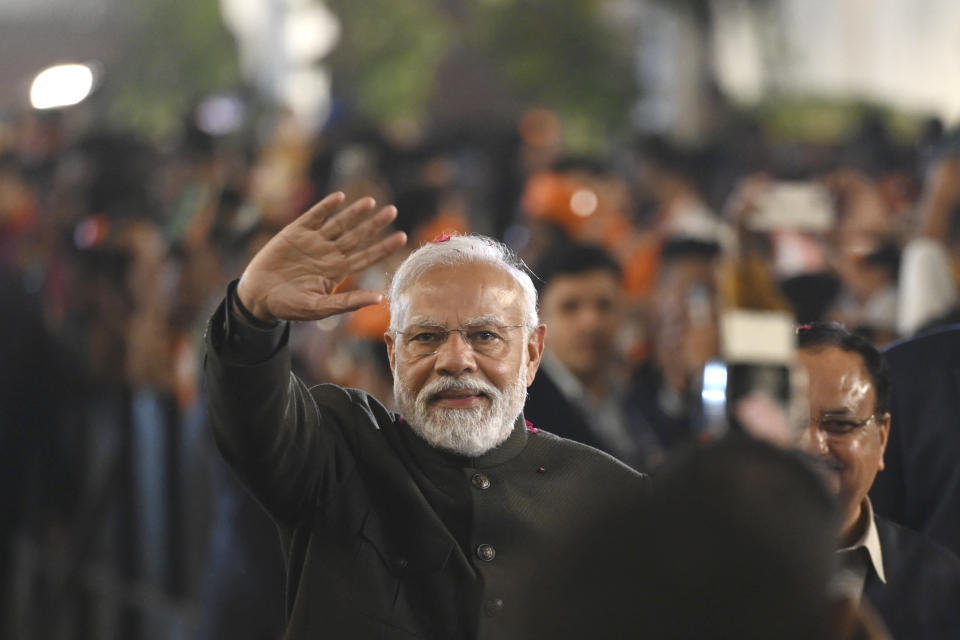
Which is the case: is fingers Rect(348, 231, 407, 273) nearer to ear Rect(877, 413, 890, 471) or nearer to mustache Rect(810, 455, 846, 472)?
mustache Rect(810, 455, 846, 472)

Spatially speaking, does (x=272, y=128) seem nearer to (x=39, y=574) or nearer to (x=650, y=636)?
(x=39, y=574)

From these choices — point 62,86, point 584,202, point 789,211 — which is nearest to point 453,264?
point 789,211

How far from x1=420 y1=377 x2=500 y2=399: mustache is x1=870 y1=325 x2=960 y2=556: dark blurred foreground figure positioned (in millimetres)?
978

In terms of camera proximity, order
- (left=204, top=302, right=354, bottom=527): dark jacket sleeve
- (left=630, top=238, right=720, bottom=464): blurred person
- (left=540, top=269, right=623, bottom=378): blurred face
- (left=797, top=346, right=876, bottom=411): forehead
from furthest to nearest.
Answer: (left=630, top=238, right=720, bottom=464): blurred person, (left=540, top=269, right=623, bottom=378): blurred face, (left=797, top=346, right=876, bottom=411): forehead, (left=204, top=302, right=354, bottom=527): dark jacket sleeve

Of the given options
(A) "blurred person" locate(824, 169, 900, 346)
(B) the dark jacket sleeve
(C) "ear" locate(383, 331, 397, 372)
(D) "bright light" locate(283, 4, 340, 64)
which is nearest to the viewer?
(B) the dark jacket sleeve

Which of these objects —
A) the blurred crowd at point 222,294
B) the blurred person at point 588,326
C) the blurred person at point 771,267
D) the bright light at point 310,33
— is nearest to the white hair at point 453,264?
the blurred crowd at point 222,294

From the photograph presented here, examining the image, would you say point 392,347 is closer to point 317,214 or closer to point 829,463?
point 317,214

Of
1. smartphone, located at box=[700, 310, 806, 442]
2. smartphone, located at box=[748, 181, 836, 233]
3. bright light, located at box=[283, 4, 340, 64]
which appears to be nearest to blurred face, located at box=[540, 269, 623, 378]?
smartphone, located at box=[748, 181, 836, 233]

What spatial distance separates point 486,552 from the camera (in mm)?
2797

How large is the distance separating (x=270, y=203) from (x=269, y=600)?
356 cm

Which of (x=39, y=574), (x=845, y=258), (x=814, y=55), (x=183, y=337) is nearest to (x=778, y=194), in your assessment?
(x=845, y=258)

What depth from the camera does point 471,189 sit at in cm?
1238

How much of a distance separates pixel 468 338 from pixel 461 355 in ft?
0.15

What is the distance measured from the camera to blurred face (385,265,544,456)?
9.33 feet
